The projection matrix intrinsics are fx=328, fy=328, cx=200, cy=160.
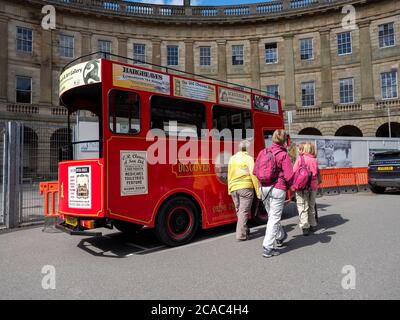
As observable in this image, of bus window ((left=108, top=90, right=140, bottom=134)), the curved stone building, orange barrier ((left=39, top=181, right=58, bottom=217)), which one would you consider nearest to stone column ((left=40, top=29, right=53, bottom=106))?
the curved stone building

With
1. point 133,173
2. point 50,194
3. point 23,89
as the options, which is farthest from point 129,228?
point 23,89

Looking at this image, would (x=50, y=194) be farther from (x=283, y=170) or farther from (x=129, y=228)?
(x=283, y=170)

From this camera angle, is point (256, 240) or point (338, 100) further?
point (338, 100)

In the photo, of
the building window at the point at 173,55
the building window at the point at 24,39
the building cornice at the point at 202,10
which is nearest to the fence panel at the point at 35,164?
the building window at the point at 24,39

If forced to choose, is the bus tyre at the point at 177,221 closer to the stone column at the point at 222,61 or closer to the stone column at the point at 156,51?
the stone column at the point at 156,51

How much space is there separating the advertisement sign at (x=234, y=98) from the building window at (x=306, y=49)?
2433 centimetres

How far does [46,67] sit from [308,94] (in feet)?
73.2

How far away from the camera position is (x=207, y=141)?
6.78 metres

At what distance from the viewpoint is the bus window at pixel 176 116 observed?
19.5 ft

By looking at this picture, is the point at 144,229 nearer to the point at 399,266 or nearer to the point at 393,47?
the point at 399,266

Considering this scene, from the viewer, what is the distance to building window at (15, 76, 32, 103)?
25.1 m

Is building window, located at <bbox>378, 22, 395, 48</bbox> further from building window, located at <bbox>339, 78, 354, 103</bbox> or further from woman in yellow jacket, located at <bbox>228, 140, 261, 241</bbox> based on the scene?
woman in yellow jacket, located at <bbox>228, 140, 261, 241</bbox>

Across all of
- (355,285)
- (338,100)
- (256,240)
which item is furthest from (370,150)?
(355,285)
